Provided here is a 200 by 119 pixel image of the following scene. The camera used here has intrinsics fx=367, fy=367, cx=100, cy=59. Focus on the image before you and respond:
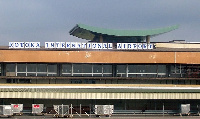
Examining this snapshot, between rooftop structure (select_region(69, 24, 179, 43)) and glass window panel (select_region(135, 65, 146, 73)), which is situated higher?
rooftop structure (select_region(69, 24, 179, 43))

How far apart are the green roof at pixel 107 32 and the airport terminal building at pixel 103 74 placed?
81.0 feet

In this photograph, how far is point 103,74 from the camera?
248ft

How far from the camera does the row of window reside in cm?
7394

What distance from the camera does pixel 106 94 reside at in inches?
2657

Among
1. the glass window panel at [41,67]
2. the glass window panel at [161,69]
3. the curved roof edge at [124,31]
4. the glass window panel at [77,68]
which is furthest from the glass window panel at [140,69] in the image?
the curved roof edge at [124,31]

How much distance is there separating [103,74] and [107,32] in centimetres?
3163

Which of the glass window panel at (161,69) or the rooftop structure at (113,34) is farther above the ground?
the rooftop structure at (113,34)

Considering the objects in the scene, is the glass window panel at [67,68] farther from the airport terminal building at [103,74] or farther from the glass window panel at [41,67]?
the glass window panel at [41,67]

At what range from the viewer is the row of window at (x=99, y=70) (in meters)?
73.9

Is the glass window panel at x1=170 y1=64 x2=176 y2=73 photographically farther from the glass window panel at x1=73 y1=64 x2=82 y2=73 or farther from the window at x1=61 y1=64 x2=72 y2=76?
the window at x1=61 y1=64 x2=72 y2=76

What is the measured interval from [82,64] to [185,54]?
20873mm

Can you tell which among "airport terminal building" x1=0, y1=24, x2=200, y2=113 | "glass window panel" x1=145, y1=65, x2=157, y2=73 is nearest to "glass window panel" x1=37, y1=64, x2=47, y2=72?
"airport terminal building" x1=0, y1=24, x2=200, y2=113

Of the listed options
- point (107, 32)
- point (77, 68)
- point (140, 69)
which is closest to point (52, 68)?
point (77, 68)

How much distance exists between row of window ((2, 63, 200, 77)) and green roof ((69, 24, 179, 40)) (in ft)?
80.9
